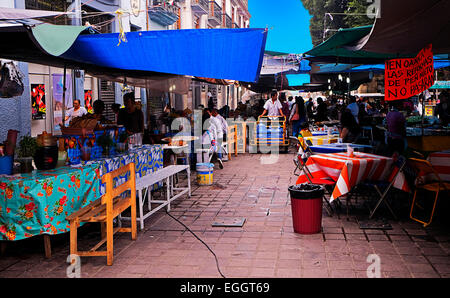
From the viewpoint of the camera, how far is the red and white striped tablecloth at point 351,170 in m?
6.01

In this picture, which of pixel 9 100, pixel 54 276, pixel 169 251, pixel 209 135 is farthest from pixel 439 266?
pixel 9 100

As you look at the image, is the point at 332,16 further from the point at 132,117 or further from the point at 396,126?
the point at 132,117

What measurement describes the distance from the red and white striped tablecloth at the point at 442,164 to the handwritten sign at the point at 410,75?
3.87 ft

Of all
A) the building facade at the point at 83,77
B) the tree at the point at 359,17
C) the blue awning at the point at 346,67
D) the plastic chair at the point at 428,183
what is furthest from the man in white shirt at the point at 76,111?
the tree at the point at 359,17

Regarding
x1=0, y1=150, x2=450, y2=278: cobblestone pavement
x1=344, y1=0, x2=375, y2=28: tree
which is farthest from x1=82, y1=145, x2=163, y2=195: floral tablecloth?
x1=344, y1=0, x2=375, y2=28: tree

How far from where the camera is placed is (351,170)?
6070mm

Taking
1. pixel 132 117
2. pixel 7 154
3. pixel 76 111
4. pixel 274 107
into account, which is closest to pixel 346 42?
pixel 132 117

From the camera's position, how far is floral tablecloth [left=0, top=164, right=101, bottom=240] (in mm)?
4797

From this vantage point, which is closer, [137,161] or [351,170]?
[351,170]

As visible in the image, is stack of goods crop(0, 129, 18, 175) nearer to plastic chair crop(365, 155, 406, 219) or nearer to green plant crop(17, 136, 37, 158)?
green plant crop(17, 136, 37, 158)

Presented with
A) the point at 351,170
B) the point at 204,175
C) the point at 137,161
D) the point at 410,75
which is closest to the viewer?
the point at 351,170

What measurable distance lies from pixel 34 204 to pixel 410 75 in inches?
241

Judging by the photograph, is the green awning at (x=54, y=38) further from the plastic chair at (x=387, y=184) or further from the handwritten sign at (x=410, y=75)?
the handwritten sign at (x=410, y=75)

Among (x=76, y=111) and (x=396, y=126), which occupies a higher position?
(x=76, y=111)
